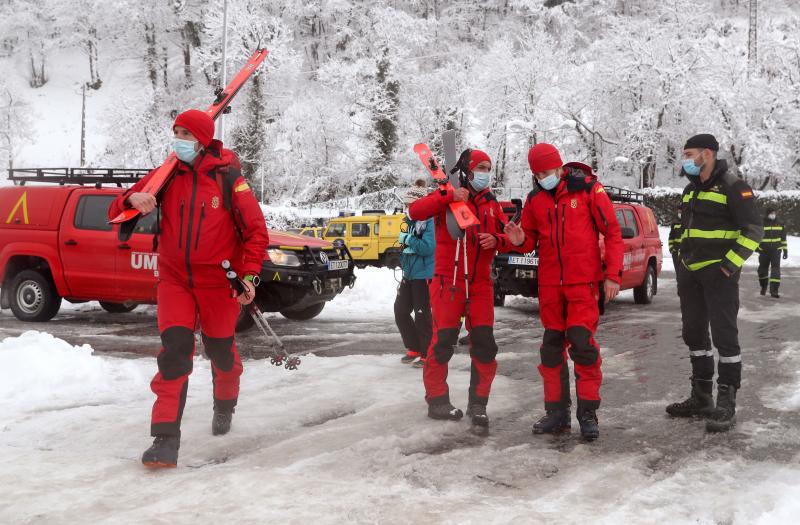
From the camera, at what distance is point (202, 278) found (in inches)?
181

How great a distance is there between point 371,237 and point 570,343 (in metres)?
17.3

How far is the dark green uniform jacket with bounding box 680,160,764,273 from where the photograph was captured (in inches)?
206

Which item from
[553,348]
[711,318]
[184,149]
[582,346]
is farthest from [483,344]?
[184,149]

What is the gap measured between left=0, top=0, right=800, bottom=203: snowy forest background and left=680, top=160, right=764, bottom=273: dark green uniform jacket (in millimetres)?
37504

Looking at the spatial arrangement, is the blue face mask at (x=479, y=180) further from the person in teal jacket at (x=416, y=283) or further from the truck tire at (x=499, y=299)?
the truck tire at (x=499, y=299)

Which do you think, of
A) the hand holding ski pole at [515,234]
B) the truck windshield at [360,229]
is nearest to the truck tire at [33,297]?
the hand holding ski pole at [515,234]

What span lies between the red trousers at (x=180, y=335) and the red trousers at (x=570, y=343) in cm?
215

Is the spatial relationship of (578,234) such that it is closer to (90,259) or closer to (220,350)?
(220,350)

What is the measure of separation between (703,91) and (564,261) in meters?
40.0

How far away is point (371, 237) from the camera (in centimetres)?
2222

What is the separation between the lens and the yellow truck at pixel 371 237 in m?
22.1

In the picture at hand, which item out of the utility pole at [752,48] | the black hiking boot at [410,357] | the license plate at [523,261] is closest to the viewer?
the black hiking boot at [410,357]

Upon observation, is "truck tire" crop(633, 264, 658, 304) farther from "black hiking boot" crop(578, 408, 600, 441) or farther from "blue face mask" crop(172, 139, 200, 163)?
"blue face mask" crop(172, 139, 200, 163)

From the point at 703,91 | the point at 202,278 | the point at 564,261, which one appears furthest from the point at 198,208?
the point at 703,91
